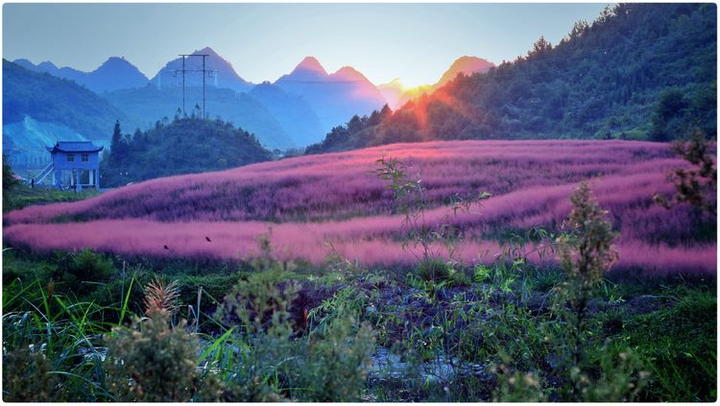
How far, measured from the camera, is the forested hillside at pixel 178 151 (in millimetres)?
4457

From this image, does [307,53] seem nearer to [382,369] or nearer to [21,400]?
[382,369]

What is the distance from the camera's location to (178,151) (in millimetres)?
4523

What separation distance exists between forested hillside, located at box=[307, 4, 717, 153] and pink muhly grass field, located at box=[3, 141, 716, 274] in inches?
5.5

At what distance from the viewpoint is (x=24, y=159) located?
422 centimetres

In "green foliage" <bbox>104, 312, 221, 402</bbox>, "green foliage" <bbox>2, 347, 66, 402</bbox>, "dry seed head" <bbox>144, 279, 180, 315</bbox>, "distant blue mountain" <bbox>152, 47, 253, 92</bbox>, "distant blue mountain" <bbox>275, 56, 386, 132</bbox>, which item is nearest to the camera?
"green foliage" <bbox>104, 312, 221, 402</bbox>

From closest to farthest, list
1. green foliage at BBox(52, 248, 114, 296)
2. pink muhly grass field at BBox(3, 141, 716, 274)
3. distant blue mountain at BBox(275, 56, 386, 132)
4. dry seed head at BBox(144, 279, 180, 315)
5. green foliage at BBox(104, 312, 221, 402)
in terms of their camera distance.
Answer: green foliage at BBox(104, 312, 221, 402) < dry seed head at BBox(144, 279, 180, 315) < pink muhly grass field at BBox(3, 141, 716, 274) < green foliage at BBox(52, 248, 114, 296) < distant blue mountain at BBox(275, 56, 386, 132)

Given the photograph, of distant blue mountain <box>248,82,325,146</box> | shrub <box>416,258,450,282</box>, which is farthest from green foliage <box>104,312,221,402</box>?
distant blue mountain <box>248,82,325,146</box>

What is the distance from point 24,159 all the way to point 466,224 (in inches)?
125

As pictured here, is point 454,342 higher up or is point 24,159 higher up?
point 24,159

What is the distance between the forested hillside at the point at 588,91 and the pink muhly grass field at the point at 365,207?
140 mm

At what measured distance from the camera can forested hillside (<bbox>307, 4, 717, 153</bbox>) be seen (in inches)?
152

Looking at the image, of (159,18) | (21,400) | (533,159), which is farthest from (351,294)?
(159,18)

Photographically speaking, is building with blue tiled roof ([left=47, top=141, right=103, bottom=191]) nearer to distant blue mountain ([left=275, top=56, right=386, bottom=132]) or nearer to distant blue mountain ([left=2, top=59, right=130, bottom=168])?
distant blue mountain ([left=2, top=59, right=130, bottom=168])

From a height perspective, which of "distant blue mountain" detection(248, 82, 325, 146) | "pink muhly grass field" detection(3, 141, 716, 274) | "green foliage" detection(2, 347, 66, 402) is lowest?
"green foliage" detection(2, 347, 66, 402)
